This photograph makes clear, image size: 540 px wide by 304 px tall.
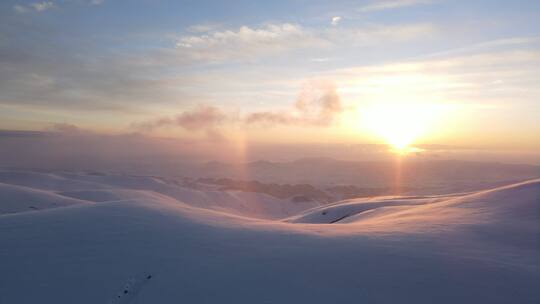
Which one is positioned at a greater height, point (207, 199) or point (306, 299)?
point (306, 299)

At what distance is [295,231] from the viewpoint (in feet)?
24.9

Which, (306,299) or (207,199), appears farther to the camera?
(207,199)

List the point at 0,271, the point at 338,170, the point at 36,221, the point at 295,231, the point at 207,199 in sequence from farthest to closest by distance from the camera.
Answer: the point at 338,170 → the point at 207,199 → the point at 36,221 → the point at 295,231 → the point at 0,271

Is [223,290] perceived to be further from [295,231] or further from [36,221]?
[36,221]

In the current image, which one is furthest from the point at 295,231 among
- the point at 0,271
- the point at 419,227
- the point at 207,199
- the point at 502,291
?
the point at 207,199

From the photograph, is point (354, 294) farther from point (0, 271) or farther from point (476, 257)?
point (0, 271)

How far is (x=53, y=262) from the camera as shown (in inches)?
227

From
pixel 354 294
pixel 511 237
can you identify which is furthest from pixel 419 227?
pixel 354 294

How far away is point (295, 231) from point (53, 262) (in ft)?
13.5

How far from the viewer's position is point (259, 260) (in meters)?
5.68

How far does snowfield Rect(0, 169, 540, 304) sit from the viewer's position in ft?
16.0

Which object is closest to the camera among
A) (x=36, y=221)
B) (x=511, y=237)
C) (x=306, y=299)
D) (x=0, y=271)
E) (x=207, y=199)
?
(x=306, y=299)

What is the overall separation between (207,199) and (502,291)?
54458mm

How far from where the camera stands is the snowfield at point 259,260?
487 cm
